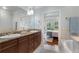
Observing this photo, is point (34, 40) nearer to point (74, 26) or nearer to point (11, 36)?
point (11, 36)

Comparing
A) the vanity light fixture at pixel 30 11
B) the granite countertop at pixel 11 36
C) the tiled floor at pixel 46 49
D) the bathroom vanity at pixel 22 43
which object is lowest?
the tiled floor at pixel 46 49

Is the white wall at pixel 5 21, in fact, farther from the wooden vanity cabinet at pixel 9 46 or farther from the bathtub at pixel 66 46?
the bathtub at pixel 66 46

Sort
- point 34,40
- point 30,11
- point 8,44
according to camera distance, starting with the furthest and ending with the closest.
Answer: point 34,40 < point 30,11 < point 8,44

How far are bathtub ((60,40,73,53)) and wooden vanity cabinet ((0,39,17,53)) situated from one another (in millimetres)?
767

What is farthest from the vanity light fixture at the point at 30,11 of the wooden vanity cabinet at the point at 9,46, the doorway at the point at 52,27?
the wooden vanity cabinet at the point at 9,46

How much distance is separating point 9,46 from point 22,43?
0.75 ft

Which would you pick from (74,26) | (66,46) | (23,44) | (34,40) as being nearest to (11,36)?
(23,44)

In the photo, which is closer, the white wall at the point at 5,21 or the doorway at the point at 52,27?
the white wall at the point at 5,21

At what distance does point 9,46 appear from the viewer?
182 centimetres

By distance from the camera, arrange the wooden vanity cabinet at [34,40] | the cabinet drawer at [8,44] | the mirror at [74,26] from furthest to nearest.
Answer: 1. the wooden vanity cabinet at [34,40]
2. the mirror at [74,26]
3. the cabinet drawer at [8,44]

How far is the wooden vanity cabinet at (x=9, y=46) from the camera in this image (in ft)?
5.69
